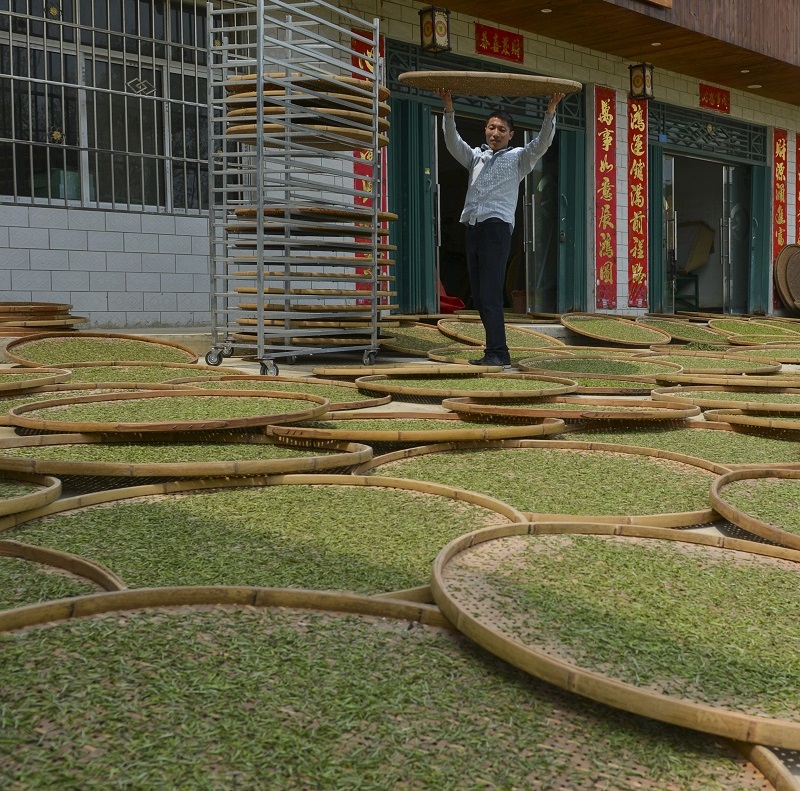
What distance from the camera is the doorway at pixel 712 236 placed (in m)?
11.4

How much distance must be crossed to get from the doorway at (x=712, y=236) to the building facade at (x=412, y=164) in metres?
0.04

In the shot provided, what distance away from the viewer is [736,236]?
11.5m

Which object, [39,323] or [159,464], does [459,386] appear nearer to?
[159,464]

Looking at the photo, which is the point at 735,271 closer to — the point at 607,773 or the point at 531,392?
the point at 531,392

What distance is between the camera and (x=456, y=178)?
Answer: 41.6 ft

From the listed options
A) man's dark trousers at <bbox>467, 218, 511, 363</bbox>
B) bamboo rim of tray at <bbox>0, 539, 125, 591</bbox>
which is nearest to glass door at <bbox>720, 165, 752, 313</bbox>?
man's dark trousers at <bbox>467, 218, 511, 363</bbox>

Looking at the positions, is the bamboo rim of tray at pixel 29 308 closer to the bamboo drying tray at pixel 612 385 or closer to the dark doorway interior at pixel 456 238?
the bamboo drying tray at pixel 612 385

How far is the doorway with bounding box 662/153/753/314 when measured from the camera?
11430 millimetres

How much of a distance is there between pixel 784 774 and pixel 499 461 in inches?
65.1

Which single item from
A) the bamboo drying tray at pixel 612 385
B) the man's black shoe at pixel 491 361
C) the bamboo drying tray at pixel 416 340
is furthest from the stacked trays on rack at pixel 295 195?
the bamboo drying tray at pixel 612 385

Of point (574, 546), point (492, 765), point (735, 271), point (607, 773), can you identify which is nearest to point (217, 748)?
point (492, 765)

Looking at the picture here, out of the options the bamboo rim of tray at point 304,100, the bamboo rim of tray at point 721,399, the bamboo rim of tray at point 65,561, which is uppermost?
the bamboo rim of tray at point 304,100

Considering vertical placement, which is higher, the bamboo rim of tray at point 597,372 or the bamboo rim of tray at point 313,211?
the bamboo rim of tray at point 313,211

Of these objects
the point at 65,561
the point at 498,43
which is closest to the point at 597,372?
the point at 65,561
